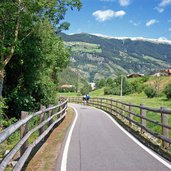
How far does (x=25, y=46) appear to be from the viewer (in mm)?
21547

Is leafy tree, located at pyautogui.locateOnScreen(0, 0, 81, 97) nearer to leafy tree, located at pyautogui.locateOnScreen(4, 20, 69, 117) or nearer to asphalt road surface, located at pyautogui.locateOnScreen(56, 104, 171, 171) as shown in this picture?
leafy tree, located at pyautogui.locateOnScreen(4, 20, 69, 117)

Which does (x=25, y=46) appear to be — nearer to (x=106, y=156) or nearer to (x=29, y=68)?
(x=29, y=68)

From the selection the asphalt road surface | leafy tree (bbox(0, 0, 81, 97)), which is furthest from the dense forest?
the asphalt road surface

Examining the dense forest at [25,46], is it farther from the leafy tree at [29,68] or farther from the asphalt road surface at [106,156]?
the asphalt road surface at [106,156]

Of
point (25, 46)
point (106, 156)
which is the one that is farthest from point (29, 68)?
point (106, 156)

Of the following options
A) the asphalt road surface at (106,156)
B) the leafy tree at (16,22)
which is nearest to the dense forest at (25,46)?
the leafy tree at (16,22)

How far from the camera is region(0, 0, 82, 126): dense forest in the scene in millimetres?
19828

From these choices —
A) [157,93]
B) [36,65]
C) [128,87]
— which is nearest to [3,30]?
[36,65]

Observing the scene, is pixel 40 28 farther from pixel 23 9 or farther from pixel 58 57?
pixel 58 57

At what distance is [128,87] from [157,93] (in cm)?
3690

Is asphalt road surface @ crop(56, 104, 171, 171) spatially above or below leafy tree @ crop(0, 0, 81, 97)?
below

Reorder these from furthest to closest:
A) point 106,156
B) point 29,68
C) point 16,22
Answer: point 29,68 → point 16,22 → point 106,156

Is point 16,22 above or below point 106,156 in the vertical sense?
above

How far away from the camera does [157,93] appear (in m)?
83.2
